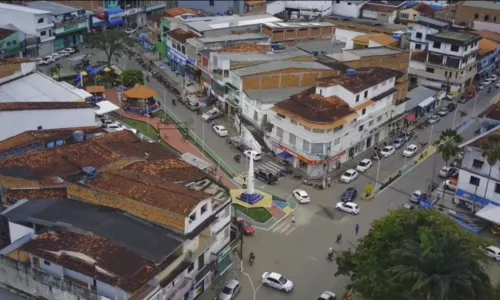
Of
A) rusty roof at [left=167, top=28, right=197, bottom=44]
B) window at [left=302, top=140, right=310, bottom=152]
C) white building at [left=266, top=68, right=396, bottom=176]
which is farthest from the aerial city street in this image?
window at [left=302, top=140, right=310, bottom=152]

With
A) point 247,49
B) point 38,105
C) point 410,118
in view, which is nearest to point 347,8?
point 247,49

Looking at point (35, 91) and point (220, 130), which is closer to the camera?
point (35, 91)

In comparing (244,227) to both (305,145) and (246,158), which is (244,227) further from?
(246,158)

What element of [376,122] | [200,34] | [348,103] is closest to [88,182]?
[348,103]

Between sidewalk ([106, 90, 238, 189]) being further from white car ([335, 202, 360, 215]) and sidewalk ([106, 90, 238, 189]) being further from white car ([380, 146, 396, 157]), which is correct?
white car ([380, 146, 396, 157])

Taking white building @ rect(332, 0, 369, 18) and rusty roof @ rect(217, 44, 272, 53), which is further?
white building @ rect(332, 0, 369, 18)

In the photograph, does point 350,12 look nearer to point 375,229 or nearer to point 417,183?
point 417,183

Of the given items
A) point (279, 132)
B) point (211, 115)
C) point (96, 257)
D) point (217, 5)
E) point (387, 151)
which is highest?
point (217, 5)
